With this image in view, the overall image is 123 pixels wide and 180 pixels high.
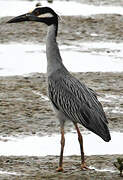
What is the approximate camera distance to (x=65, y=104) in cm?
867

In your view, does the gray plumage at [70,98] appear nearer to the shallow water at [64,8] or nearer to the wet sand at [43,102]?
the wet sand at [43,102]

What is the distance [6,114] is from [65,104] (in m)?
2.71

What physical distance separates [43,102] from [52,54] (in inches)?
124

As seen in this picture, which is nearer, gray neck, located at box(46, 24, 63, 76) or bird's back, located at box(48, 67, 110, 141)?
bird's back, located at box(48, 67, 110, 141)

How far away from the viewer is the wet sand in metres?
8.53

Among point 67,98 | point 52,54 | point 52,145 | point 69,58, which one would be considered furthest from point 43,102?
point 69,58

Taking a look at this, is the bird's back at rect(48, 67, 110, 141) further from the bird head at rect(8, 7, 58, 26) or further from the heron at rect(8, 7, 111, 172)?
the bird head at rect(8, 7, 58, 26)

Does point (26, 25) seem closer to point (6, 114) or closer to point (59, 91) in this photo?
point (6, 114)

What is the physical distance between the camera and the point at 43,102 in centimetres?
1201

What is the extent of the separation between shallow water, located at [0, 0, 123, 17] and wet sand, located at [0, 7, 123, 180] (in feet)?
2.01

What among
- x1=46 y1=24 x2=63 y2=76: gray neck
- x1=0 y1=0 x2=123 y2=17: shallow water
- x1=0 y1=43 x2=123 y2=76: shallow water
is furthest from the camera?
x1=0 y1=0 x2=123 y2=17: shallow water

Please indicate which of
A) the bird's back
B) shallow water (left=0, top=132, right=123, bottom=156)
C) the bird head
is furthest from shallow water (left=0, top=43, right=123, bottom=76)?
the bird's back

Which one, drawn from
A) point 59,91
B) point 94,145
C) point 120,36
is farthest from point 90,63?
point 59,91

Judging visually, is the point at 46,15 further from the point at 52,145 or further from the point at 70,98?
the point at 52,145
